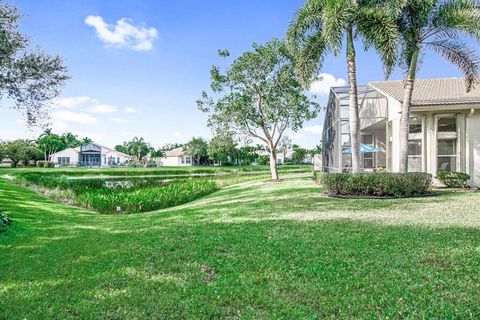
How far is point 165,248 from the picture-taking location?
6.29 metres

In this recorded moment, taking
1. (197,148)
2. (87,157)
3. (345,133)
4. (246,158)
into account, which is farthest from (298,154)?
(345,133)

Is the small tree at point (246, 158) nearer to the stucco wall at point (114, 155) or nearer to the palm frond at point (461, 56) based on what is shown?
the stucco wall at point (114, 155)

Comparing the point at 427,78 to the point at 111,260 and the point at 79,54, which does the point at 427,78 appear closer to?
the point at 79,54

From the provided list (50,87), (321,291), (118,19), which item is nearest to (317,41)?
(118,19)

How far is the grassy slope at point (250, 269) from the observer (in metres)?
3.76

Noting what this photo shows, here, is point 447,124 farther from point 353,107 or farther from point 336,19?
point 336,19

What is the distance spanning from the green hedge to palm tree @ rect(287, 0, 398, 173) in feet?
4.54

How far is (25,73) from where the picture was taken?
495 inches

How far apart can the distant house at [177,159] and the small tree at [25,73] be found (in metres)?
75.7

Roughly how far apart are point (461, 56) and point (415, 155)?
4.90 meters

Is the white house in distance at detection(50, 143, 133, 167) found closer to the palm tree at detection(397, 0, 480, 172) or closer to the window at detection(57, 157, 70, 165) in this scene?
the window at detection(57, 157, 70, 165)

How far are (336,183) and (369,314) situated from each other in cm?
1037

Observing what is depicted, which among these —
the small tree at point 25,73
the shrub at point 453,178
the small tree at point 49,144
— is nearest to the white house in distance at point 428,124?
the shrub at point 453,178

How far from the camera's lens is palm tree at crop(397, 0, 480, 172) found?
45.3 feet
